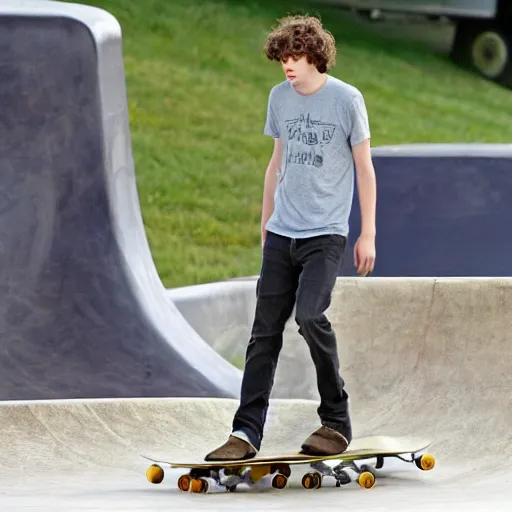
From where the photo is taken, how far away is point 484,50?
20.5 m

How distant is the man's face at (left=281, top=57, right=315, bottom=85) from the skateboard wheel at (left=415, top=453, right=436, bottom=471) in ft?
4.67

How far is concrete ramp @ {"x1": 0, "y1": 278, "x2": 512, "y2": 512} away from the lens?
18.7 feet

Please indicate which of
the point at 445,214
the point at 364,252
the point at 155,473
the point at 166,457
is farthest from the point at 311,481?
the point at 445,214

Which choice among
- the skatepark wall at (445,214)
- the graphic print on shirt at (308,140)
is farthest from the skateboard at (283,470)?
the skatepark wall at (445,214)

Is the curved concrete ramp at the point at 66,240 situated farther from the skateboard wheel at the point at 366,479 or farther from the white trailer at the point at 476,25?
the white trailer at the point at 476,25

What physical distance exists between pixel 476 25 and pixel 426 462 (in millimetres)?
15895

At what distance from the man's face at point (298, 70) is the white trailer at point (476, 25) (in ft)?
47.9

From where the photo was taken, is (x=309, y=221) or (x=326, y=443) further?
(x=326, y=443)

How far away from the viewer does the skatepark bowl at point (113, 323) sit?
247 inches

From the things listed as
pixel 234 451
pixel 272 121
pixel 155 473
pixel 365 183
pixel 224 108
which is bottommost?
pixel 224 108

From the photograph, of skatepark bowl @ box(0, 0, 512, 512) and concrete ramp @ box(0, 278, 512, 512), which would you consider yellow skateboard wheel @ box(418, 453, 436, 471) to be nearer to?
concrete ramp @ box(0, 278, 512, 512)

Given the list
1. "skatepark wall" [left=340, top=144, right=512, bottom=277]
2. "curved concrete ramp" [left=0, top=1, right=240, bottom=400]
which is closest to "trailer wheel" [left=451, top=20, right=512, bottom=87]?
"skatepark wall" [left=340, top=144, right=512, bottom=277]

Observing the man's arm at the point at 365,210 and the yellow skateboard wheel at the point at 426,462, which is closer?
the man's arm at the point at 365,210

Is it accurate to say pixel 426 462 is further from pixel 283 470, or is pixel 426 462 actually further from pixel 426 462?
pixel 283 470
